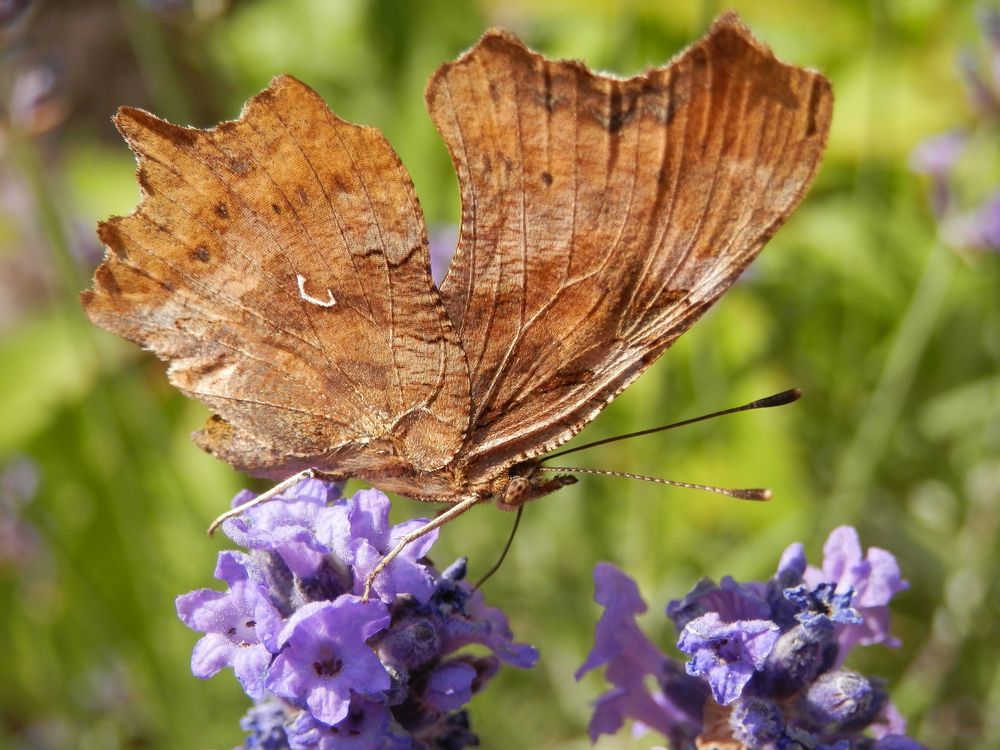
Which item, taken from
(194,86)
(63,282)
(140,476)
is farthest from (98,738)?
(194,86)

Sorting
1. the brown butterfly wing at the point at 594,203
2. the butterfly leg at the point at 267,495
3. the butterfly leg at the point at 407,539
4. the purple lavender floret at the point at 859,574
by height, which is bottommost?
the purple lavender floret at the point at 859,574

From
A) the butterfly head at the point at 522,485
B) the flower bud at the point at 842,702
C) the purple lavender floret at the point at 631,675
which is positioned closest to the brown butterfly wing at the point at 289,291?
the butterfly head at the point at 522,485

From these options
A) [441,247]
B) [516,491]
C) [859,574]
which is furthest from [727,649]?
[441,247]

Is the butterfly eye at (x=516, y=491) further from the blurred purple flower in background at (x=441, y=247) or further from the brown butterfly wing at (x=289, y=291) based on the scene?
the blurred purple flower in background at (x=441, y=247)

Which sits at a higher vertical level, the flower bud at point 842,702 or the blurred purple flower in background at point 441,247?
the blurred purple flower in background at point 441,247

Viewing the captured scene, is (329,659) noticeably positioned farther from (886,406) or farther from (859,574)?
(886,406)

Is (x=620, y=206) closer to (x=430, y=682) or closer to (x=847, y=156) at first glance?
(x=430, y=682)
